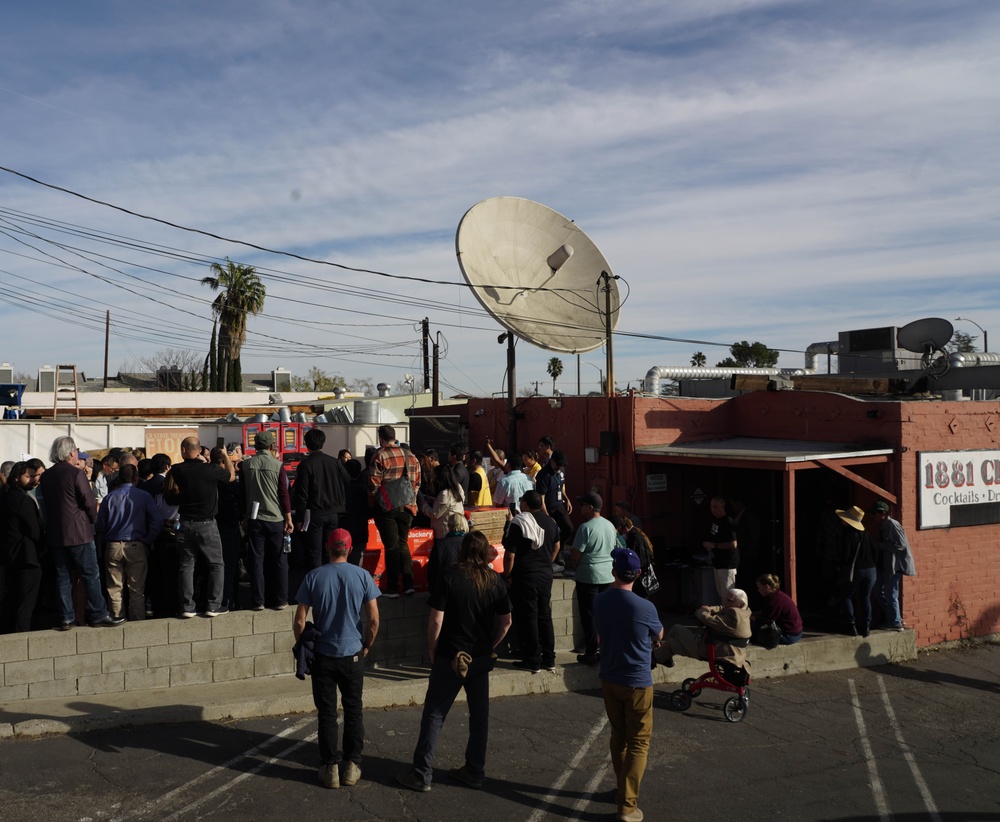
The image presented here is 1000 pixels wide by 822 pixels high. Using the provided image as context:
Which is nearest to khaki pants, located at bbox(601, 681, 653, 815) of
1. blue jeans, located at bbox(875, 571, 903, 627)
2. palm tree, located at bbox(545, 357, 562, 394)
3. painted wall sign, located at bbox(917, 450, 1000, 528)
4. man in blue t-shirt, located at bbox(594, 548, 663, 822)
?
man in blue t-shirt, located at bbox(594, 548, 663, 822)

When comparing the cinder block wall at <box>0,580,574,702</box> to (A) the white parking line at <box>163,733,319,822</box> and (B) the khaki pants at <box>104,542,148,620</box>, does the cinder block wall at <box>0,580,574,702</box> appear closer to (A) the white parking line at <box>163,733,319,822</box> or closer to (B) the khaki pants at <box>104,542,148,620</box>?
(B) the khaki pants at <box>104,542,148,620</box>

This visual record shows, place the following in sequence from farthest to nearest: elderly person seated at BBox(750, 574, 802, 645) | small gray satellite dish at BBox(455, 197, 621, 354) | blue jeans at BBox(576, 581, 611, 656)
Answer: small gray satellite dish at BBox(455, 197, 621, 354) < elderly person seated at BBox(750, 574, 802, 645) < blue jeans at BBox(576, 581, 611, 656)

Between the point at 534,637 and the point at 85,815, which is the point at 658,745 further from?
the point at 85,815

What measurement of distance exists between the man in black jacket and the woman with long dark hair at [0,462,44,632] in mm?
2498

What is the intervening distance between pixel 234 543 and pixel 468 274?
644 cm

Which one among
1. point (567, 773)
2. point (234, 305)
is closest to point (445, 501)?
point (567, 773)

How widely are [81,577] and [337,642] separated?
11.0 ft

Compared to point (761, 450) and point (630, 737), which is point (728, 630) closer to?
point (630, 737)

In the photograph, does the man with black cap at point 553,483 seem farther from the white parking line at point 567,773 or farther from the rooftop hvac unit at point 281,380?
the rooftop hvac unit at point 281,380

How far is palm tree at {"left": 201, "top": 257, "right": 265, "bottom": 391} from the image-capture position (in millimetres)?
44406

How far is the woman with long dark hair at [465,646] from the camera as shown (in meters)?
6.20

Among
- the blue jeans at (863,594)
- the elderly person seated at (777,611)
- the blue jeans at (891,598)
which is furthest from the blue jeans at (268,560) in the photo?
the blue jeans at (891,598)

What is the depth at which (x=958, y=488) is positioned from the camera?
479 inches

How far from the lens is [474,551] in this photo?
20.8ft
